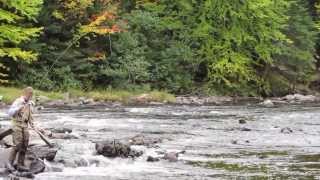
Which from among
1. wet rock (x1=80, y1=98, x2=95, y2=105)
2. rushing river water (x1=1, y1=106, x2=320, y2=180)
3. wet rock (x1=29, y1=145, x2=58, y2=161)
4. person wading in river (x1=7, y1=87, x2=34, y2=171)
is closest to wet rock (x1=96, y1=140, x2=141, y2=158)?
rushing river water (x1=1, y1=106, x2=320, y2=180)

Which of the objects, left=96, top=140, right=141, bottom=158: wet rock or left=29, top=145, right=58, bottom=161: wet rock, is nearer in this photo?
left=29, top=145, right=58, bottom=161: wet rock

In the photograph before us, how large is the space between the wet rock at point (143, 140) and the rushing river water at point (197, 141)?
1.05 feet

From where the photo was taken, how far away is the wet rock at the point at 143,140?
25.6 metres

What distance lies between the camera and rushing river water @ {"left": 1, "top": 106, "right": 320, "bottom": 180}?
64.4 feet

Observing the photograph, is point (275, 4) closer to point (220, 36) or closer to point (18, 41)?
point (220, 36)

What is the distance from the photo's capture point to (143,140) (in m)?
26.1

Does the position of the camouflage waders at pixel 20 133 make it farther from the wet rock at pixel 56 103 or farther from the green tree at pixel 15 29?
the green tree at pixel 15 29

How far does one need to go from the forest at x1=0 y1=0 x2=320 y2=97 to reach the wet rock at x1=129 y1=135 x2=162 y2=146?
67.3ft

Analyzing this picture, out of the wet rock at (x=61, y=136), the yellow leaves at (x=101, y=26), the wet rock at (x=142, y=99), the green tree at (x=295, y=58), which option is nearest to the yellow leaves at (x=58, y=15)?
the yellow leaves at (x=101, y=26)

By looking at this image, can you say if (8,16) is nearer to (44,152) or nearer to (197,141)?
(197,141)

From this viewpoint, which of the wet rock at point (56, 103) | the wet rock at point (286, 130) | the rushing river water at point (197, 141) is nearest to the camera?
the rushing river water at point (197, 141)

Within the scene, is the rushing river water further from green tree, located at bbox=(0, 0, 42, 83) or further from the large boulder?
the large boulder

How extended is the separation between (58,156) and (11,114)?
2.99m

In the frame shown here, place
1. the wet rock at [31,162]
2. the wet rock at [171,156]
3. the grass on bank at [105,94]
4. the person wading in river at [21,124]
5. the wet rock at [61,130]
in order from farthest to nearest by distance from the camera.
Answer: the grass on bank at [105,94], the wet rock at [61,130], the wet rock at [171,156], the wet rock at [31,162], the person wading in river at [21,124]
